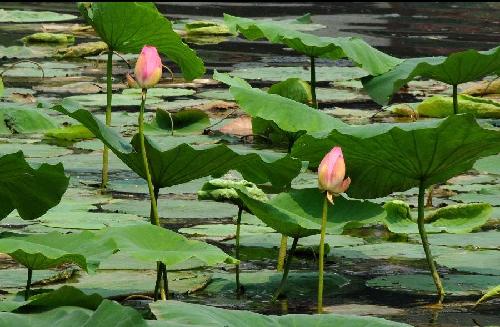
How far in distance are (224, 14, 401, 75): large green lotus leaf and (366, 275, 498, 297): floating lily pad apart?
591 millimetres

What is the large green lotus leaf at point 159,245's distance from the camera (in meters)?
2.11

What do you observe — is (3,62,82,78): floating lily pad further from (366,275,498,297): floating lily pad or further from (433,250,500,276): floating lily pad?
(366,275,498,297): floating lily pad

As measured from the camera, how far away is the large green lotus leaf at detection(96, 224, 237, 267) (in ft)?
6.91

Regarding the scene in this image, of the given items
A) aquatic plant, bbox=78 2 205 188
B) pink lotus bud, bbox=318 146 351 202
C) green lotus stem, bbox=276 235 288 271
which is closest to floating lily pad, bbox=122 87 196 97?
aquatic plant, bbox=78 2 205 188

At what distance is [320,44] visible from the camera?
306 centimetres

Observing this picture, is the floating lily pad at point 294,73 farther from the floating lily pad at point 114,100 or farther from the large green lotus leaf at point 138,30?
the large green lotus leaf at point 138,30

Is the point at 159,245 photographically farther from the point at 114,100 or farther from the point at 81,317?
the point at 114,100

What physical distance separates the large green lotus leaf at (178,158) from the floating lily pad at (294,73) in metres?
3.45

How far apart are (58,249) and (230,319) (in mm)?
488

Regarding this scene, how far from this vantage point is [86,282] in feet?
8.52

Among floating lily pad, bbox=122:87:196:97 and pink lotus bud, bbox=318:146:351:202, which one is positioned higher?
pink lotus bud, bbox=318:146:351:202

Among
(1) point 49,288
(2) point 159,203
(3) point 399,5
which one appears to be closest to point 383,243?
(2) point 159,203

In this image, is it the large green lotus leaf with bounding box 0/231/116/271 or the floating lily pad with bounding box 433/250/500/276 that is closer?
the large green lotus leaf with bounding box 0/231/116/271

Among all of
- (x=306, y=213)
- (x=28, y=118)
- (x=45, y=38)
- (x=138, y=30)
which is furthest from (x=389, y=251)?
(x=45, y=38)
